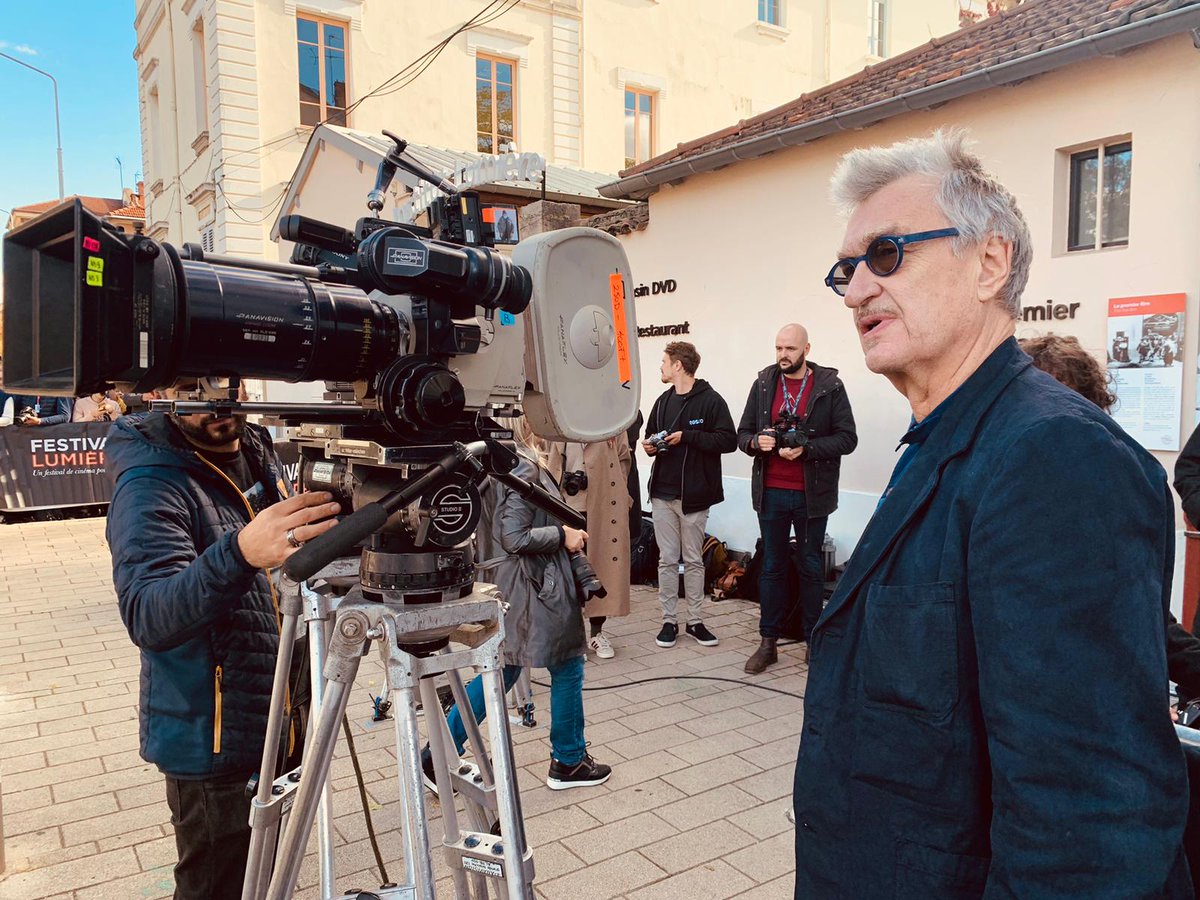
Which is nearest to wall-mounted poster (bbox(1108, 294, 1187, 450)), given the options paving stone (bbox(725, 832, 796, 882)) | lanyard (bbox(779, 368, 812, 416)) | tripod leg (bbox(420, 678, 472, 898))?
lanyard (bbox(779, 368, 812, 416))

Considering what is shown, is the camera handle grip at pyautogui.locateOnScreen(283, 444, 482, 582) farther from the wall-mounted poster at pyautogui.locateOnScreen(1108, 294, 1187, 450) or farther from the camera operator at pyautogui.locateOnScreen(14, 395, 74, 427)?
the camera operator at pyautogui.locateOnScreen(14, 395, 74, 427)

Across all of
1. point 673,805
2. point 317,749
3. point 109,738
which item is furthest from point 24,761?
point 317,749

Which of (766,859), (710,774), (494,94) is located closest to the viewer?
(766,859)

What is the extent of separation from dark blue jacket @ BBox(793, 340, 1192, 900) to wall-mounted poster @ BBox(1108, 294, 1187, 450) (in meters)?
4.51

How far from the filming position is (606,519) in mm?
5039

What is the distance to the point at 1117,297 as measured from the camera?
5.09 metres

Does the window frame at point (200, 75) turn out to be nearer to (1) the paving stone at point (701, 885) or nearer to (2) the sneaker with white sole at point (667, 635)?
(2) the sneaker with white sole at point (667, 635)

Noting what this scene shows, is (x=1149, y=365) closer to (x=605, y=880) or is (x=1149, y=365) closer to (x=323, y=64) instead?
(x=605, y=880)

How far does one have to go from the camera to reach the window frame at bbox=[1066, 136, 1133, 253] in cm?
518

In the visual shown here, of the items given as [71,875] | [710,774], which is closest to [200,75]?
[71,875]

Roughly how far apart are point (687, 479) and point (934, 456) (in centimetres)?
450

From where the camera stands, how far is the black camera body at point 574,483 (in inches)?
191

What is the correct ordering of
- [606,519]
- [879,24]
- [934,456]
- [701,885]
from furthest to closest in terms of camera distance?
[879,24], [606,519], [701,885], [934,456]

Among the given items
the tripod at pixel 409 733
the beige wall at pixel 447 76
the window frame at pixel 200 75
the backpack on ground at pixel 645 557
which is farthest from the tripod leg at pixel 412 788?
the window frame at pixel 200 75
